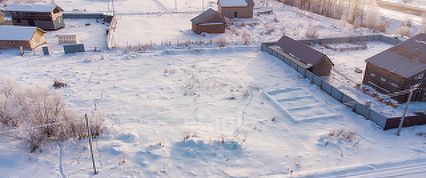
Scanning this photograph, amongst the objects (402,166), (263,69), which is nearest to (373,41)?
(263,69)

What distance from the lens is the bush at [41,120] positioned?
1688 centimetres

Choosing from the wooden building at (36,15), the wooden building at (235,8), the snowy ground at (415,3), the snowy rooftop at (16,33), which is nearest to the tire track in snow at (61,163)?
the snowy rooftop at (16,33)

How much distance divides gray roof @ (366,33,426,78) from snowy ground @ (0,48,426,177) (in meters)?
4.54

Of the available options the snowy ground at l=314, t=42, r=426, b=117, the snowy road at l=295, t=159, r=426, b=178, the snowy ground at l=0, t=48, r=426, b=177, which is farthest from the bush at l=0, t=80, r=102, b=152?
the snowy ground at l=314, t=42, r=426, b=117

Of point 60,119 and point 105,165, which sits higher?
point 60,119

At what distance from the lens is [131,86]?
24.2m

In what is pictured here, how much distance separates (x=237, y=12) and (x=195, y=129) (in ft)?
104

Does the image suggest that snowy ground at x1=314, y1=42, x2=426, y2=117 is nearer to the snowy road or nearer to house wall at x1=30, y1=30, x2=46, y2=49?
the snowy road

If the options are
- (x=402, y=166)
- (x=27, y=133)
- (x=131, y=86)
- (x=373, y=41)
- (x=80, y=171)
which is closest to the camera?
(x=80, y=171)

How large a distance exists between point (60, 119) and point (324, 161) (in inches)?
542

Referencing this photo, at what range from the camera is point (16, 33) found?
3281cm

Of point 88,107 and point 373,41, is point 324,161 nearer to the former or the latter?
point 88,107

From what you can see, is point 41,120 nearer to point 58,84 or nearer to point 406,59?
point 58,84

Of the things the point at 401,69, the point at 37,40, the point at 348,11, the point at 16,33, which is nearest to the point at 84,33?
the point at 37,40
